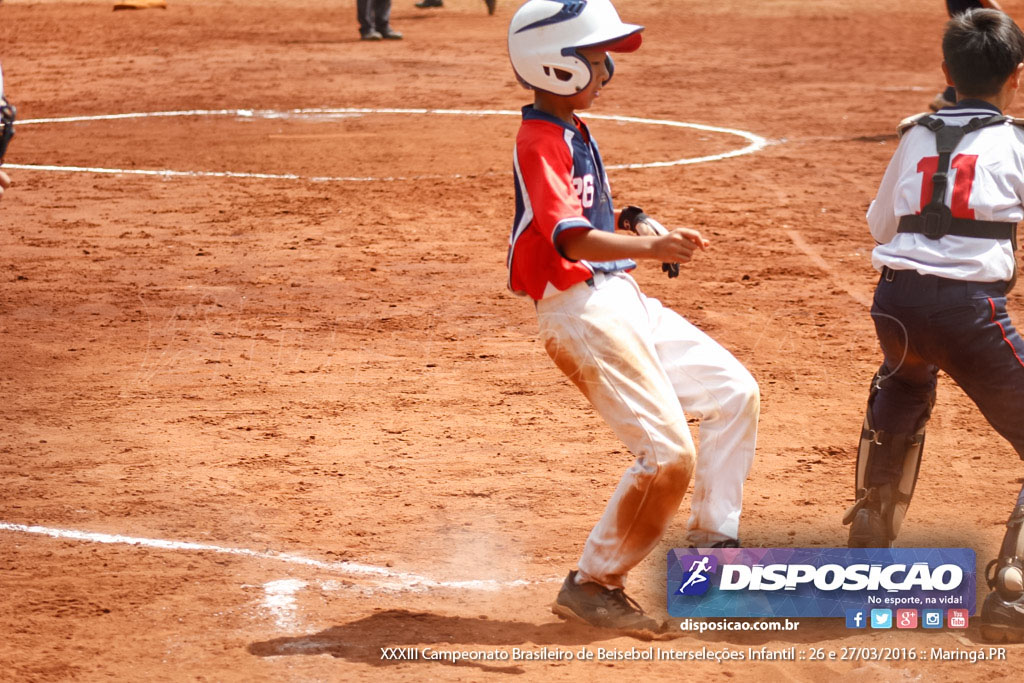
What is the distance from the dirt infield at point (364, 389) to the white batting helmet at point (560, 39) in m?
1.93

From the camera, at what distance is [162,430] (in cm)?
690

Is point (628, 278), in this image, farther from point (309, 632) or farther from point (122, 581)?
point (122, 581)

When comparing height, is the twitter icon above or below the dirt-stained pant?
below

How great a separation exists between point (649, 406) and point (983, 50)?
1.74m

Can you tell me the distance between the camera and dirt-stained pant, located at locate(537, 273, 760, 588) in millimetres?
4617

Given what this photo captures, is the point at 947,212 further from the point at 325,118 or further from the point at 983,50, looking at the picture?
the point at 325,118

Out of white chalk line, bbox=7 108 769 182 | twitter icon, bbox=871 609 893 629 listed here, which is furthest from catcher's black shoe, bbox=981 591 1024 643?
white chalk line, bbox=7 108 769 182

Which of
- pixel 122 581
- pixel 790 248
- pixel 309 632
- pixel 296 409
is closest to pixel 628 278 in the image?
pixel 309 632

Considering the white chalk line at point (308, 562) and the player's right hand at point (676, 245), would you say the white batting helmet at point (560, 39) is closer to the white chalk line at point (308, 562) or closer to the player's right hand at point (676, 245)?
the player's right hand at point (676, 245)

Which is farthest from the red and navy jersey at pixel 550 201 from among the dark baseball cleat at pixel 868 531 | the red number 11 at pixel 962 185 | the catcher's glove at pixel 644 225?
the dark baseball cleat at pixel 868 531

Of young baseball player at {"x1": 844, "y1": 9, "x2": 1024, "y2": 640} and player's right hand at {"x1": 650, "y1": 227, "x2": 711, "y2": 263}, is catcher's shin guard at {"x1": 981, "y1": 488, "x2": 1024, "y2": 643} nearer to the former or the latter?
young baseball player at {"x1": 844, "y1": 9, "x2": 1024, "y2": 640}

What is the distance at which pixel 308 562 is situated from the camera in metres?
5.43

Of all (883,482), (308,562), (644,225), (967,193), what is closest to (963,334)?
(967,193)

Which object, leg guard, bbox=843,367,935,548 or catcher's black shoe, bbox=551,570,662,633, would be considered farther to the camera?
leg guard, bbox=843,367,935,548
